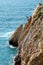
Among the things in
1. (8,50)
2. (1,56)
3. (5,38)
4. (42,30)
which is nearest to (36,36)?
(42,30)

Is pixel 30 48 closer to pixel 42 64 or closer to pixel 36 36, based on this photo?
pixel 36 36

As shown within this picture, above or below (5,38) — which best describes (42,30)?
above

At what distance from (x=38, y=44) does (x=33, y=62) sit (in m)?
1.68

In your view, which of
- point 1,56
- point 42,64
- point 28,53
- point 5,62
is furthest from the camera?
point 1,56

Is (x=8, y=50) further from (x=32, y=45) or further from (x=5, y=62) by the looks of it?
(x=32, y=45)

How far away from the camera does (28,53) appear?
48.2ft

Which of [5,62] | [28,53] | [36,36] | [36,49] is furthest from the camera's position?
[5,62]

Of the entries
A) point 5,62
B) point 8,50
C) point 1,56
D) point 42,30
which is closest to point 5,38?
point 8,50

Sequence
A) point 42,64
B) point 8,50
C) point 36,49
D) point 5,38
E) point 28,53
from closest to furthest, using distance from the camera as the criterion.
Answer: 1. point 42,64
2. point 36,49
3. point 28,53
4. point 8,50
5. point 5,38

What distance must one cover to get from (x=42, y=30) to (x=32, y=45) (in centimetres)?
159

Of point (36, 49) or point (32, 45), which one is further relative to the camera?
point (32, 45)

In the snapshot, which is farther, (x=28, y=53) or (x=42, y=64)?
(x=28, y=53)

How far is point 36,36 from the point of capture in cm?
1574

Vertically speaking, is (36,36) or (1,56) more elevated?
(36,36)
